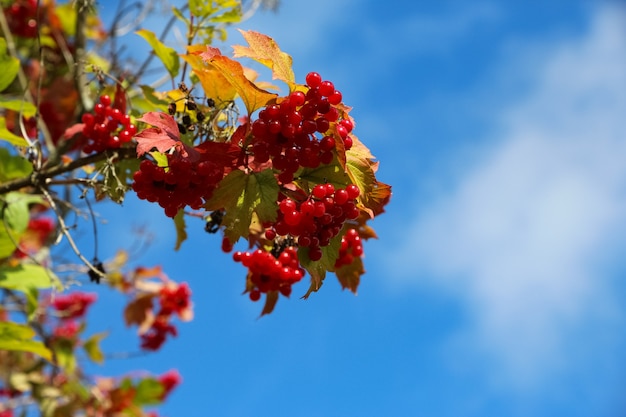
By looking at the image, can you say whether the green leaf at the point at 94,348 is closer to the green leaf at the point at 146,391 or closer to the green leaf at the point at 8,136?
the green leaf at the point at 146,391

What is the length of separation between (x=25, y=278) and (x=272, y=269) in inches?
56.2

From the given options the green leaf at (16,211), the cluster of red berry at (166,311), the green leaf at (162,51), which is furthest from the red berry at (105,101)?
the cluster of red berry at (166,311)

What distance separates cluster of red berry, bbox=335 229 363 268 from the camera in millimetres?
2238

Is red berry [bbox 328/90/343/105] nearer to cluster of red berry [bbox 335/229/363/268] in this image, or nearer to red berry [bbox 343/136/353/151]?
red berry [bbox 343/136/353/151]

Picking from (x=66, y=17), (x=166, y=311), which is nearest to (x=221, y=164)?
(x=166, y=311)

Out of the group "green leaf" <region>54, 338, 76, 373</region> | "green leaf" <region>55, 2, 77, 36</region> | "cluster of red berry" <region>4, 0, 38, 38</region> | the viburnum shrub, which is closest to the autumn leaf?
the viburnum shrub

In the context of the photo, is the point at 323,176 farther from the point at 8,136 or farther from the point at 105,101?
the point at 8,136

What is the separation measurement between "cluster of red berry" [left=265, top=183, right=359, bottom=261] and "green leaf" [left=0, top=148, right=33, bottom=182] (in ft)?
4.85

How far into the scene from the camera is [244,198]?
167 centimetres

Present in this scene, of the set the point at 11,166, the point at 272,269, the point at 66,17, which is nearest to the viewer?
the point at 272,269

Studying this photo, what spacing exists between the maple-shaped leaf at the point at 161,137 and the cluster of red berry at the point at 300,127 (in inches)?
7.6

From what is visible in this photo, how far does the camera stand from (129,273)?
4828 millimetres

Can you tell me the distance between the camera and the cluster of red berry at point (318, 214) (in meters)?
1.57

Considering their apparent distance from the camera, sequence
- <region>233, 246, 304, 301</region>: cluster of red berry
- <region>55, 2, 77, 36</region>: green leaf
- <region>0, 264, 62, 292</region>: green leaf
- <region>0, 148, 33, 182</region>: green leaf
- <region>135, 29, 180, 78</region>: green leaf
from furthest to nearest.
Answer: <region>55, 2, 77, 36</region>: green leaf, <region>0, 264, 62, 292</region>: green leaf, <region>0, 148, 33, 182</region>: green leaf, <region>135, 29, 180, 78</region>: green leaf, <region>233, 246, 304, 301</region>: cluster of red berry
